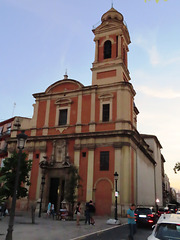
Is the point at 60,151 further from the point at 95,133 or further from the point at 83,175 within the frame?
the point at 95,133

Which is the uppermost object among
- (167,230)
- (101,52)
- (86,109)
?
(101,52)

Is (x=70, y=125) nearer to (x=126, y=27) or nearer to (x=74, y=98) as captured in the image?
A: (x=74, y=98)

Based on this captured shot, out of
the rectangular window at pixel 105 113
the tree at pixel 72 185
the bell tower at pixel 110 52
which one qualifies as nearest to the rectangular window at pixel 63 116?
the rectangular window at pixel 105 113

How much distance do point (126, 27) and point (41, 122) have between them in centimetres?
1627

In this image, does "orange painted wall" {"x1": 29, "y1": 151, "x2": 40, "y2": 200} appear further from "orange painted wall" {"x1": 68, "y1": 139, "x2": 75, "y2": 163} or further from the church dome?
the church dome

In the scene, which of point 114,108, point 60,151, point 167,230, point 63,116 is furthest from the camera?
point 63,116

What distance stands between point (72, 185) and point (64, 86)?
12.5 meters

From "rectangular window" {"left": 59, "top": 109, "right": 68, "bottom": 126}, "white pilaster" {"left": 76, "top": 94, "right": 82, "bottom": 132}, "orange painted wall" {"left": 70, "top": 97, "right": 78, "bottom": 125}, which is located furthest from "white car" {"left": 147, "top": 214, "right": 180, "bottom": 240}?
"rectangular window" {"left": 59, "top": 109, "right": 68, "bottom": 126}

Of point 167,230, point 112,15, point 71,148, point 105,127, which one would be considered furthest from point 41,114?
point 167,230

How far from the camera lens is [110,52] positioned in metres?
29.9

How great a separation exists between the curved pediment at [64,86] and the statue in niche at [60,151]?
6488 millimetres

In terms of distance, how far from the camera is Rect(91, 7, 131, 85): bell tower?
28.4m

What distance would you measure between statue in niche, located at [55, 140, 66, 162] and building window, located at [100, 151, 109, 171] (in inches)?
164

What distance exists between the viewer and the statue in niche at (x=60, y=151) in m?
26.1
